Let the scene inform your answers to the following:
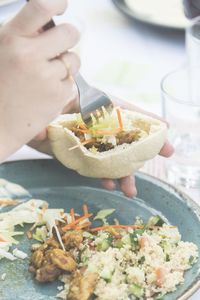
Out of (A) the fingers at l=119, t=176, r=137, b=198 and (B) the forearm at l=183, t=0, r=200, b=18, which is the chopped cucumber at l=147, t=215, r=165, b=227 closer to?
(A) the fingers at l=119, t=176, r=137, b=198

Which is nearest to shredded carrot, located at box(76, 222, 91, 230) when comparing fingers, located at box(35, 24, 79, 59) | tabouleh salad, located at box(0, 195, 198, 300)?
tabouleh salad, located at box(0, 195, 198, 300)

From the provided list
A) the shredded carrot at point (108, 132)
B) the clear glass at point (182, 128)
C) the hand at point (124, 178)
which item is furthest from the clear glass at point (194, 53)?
the shredded carrot at point (108, 132)

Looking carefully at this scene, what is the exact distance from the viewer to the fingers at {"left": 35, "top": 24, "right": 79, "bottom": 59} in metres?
1.00

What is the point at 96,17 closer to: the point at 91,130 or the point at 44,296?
the point at 91,130

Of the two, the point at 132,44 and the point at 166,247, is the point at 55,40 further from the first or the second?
the point at 132,44

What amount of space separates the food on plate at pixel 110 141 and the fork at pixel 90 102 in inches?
0.5

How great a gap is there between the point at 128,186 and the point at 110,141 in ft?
0.30

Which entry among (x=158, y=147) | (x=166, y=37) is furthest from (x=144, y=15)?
(x=158, y=147)

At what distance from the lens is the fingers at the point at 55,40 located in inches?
39.3

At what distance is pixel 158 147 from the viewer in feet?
4.15

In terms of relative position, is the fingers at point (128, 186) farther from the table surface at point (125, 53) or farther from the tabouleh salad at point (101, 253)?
the table surface at point (125, 53)

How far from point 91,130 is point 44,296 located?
31 cm

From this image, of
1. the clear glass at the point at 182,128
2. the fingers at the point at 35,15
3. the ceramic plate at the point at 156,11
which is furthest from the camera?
the ceramic plate at the point at 156,11

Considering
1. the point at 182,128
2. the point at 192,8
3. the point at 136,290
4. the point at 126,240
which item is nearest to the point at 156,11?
the point at 192,8
